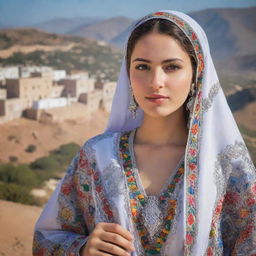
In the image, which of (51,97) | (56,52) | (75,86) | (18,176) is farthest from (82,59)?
(18,176)

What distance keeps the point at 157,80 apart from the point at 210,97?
0.21 m

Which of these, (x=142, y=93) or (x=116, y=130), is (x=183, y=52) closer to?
(x=142, y=93)

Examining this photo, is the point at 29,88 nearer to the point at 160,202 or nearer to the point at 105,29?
the point at 160,202

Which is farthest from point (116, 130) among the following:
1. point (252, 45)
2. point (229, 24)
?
point (229, 24)

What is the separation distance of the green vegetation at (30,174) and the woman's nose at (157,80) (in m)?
6.80

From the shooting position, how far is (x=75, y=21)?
28266mm

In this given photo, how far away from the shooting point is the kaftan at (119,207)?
1078mm

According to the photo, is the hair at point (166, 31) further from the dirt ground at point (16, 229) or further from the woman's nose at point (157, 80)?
the dirt ground at point (16, 229)

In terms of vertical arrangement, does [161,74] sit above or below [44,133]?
above

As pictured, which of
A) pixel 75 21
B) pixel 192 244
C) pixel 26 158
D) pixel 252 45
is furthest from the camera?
pixel 75 21

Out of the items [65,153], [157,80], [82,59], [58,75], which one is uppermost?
[157,80]

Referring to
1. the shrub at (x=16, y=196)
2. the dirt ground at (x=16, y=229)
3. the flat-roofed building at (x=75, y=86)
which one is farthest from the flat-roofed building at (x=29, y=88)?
the dirt ground at (x=16, y=229)

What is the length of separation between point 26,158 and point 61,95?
4.88m

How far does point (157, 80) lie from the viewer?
106 centimetres
